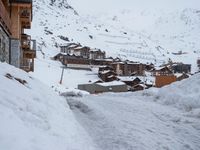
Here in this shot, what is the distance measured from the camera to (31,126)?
21.7ft

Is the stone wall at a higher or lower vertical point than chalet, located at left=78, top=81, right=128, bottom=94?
higher

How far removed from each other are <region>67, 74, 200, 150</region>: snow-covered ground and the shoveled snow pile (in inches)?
34.2

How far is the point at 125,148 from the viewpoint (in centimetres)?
820

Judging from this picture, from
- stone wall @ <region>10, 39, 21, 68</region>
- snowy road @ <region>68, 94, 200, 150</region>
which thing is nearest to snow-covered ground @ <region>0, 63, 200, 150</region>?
snowy road @ <region>68, 94, 200, 150</region>

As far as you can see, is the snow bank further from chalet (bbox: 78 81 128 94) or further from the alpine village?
chalet (bbox: 78 81 128 94)

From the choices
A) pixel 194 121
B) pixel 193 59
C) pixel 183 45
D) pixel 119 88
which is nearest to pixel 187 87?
pixel 194 121

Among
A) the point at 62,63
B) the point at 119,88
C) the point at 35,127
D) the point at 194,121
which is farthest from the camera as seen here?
the point at 62,63

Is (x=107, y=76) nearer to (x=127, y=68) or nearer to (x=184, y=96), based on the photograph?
(x=127, y=68)

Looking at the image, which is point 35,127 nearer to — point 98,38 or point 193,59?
point 98,38

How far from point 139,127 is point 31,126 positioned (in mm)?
4568

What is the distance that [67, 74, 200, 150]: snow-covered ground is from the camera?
8828 millimetres

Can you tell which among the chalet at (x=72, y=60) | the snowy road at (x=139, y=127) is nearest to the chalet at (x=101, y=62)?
the chalet at (x=72, y=60)

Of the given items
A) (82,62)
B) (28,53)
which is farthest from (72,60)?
(28,53)

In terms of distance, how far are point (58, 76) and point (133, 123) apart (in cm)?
5403
